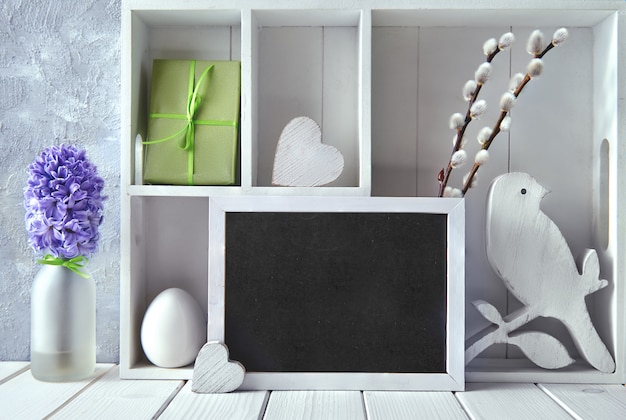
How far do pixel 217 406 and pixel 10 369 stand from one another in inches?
18.2

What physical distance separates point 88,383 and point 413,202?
0.61 meters

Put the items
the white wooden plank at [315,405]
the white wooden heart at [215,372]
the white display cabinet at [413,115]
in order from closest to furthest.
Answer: the white wooden plank at [315,405]
the white wooden heart at [215,372]
the white display cabinet at [413,115]

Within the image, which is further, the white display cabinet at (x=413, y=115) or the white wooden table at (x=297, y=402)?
the white display cabinet at (x=413, y=115)

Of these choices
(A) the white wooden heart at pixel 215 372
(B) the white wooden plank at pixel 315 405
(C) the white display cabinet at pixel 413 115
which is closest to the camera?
(B) the white wooden plank at pixel 315 405

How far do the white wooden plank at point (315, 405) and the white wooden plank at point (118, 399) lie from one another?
0.17 metres

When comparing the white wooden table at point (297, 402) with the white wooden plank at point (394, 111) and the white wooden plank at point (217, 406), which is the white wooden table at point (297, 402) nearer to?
the white wooden plank at point (217, 406)

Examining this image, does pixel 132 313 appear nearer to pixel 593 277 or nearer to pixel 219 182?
pixel 219 182

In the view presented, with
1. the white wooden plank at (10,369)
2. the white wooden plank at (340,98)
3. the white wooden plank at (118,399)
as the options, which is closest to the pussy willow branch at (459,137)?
the white wooden plank at (340,98)

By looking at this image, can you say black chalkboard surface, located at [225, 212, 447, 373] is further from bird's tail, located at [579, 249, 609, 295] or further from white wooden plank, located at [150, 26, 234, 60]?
white wooden plank, located at [150, 26, 234, 60]

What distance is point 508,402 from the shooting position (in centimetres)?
103

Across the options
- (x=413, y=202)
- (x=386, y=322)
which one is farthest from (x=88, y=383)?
(x=413, y=202)

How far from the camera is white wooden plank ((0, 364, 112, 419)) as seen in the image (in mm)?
971

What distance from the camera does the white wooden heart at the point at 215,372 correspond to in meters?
1.07

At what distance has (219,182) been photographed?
45.8 inches
